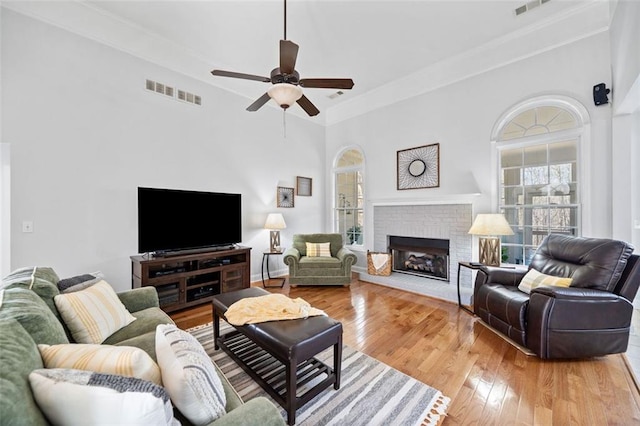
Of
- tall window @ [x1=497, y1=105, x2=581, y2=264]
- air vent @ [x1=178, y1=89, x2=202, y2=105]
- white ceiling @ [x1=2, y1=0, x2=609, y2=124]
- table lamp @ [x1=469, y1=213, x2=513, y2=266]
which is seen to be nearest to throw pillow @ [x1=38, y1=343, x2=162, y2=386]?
white ceiling @ [x1=2, y1=0, x2=609, y2=124]

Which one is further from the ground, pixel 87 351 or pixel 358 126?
pixel 358 126

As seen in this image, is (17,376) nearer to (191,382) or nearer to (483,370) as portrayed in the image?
(191,382)

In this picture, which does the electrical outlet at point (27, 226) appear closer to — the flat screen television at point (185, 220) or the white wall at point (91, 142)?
the white wall at point (91, 142)

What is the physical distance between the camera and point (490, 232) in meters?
3.22

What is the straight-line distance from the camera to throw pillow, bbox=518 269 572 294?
243cm

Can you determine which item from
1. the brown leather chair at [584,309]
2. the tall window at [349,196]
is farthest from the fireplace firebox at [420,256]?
the brown leather chair at [584,309]

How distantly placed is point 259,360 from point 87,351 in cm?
137

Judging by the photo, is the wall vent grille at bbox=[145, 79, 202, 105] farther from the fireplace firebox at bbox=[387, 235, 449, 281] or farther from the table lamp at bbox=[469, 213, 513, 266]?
the table lamp at bbox=[469, 213, 513, 266]

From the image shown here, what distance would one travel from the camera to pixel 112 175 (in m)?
3.24

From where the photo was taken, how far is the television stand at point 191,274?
315 centimetres

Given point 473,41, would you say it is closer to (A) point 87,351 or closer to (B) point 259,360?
(B) point 259,360

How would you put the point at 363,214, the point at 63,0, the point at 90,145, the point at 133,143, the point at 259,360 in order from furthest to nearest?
the point at 363,214
the point at 133,143
the point at 90,145
the point at 63,0
the point at 259,360

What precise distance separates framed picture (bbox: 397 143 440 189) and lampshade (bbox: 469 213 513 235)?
1.12 m

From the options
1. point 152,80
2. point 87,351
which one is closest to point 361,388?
point 87,351
